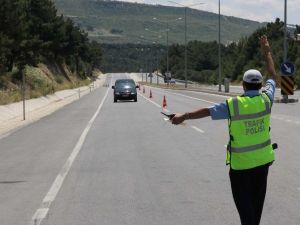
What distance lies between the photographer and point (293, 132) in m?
20.0

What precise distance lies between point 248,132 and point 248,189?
0.50 metres

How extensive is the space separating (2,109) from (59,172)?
21688 millimetres

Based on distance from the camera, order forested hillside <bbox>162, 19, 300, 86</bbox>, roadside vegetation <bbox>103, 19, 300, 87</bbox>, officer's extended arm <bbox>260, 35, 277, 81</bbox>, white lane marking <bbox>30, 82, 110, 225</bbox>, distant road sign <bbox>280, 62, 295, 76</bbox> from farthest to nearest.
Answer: forested hillside <bbox>162, 19, 300, 86</bbox> → roadside vegetation <bbox>103, 19, 300, 87</bbox> → distant road sign <bbox>280, 62, 295, 76</bbox> → white lane marking <bbox>30, 82, 110, 225</bbox> → officer's extended arm <bbox>260, 35, 277, 81</bbox>

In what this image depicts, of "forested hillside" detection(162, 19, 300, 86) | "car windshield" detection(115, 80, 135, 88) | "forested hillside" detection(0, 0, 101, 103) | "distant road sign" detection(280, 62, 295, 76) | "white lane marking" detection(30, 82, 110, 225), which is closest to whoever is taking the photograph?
"white lane marking" detection(30, 82, 110, 225)

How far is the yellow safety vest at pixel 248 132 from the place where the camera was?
5.76m

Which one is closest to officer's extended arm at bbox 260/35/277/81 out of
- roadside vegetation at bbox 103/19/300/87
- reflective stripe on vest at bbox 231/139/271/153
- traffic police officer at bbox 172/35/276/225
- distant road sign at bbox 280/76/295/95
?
traffic police officer at bbox 172/35/276/225

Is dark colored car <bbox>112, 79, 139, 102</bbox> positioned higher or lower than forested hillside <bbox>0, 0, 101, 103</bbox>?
lower

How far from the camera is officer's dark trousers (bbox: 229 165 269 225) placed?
5785mm

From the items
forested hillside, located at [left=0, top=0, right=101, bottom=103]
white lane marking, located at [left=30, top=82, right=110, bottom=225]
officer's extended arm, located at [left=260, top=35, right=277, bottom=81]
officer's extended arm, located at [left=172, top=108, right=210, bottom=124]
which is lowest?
white lane marking, located at [left=30, top=82, right=110, bottom=225]

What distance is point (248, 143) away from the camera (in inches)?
228

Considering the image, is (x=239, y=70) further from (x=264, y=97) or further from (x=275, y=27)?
(x=264, y=97)

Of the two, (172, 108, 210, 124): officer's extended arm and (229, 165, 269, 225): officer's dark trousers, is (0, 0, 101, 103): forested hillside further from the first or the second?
(229, 165, 269, 225): officer's dark trousers

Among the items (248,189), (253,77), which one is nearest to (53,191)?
(248,189)

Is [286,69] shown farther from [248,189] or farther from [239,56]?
[239,56]
